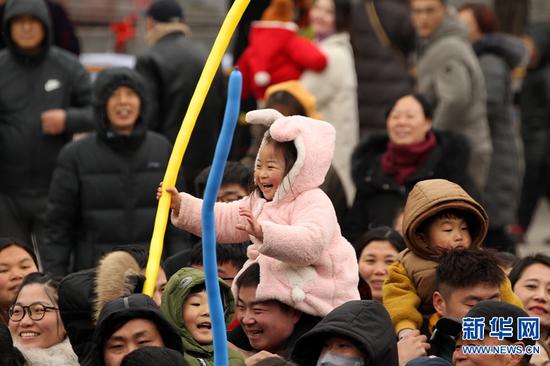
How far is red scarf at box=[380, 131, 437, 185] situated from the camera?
10.9 meters

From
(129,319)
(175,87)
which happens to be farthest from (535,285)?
(175,87)

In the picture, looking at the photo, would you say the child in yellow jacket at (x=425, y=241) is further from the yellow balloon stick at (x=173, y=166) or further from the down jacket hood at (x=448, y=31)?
the down jacket hood at (x=448, y=31)

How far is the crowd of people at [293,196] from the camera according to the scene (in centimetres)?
742

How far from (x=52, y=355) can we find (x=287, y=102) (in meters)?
3.51

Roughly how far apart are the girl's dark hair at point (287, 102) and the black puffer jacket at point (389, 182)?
1.71 ft

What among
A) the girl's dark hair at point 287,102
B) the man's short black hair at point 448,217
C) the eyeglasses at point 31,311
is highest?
the girl's dark hair at point 287,102

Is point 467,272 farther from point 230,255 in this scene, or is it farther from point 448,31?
point 448,31

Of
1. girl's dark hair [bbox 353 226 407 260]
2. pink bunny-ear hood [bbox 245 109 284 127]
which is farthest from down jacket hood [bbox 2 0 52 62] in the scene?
pink bunny-ear hood [bbox 245 109 284 127]

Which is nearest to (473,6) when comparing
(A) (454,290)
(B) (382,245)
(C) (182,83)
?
(C) (182,83)

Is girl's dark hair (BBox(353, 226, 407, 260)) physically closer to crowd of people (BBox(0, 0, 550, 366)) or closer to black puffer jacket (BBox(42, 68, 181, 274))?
crowd of people (BBox(0, 0, 550, 366))

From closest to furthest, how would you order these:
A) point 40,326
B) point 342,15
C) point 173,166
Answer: point 173,166
point 40,326
point 342,15

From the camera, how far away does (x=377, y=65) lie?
47.0 ft

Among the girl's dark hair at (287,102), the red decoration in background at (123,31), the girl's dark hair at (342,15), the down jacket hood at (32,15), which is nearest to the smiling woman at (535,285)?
the girl's dark hair at (287,102)

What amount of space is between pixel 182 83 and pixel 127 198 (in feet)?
7.93
